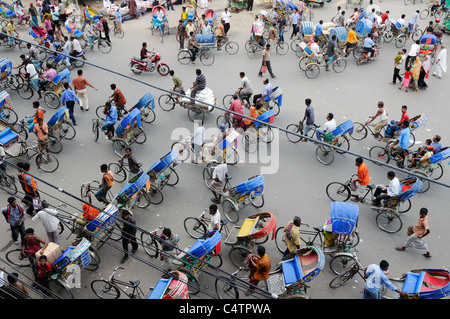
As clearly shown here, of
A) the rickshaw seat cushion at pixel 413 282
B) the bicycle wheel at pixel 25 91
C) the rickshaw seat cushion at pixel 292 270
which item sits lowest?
the bicycle wheel at pixel 25 91

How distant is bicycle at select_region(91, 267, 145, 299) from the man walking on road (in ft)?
22.0

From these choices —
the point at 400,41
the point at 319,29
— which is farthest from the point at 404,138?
the point at 400,41

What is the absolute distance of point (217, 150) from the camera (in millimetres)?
10656

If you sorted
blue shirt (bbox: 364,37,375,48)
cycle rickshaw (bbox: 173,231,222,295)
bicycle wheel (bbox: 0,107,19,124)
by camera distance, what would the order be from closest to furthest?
1. cycle rickshaw (bbox: 173,231,222,295)
2. bicycle wheel (bbox: 0,107,19,124)
3. blue shirt (bbox: 364,37,375,48)

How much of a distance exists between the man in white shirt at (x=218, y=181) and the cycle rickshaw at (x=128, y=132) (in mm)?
3068

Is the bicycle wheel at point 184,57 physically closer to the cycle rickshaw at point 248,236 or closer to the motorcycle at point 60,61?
the motorcycle at point 60,61

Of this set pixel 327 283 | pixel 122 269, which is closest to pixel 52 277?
pixel 122 269

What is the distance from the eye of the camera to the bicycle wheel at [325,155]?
11258 mm

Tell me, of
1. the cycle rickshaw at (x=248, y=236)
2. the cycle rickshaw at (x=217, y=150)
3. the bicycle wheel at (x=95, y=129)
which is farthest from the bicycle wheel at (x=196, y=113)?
the cycle rickshaw at (x=248, y=236)

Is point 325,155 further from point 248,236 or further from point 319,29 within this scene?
point 319,29

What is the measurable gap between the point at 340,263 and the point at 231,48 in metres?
11.7

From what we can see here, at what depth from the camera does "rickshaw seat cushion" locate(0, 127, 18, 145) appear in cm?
1062

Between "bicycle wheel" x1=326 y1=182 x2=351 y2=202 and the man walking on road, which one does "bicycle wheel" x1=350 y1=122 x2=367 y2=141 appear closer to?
"bicycle wheel" x1=326 y1=182 x2=351 y2=202

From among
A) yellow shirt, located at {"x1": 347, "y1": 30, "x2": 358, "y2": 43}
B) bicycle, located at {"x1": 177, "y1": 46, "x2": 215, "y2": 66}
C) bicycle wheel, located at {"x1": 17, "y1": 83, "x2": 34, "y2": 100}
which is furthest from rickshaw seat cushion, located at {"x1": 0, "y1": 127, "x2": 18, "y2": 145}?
yellow shirt, located at {"x1": 347, "y1": 30, "x2": 358, "y2": 43}
